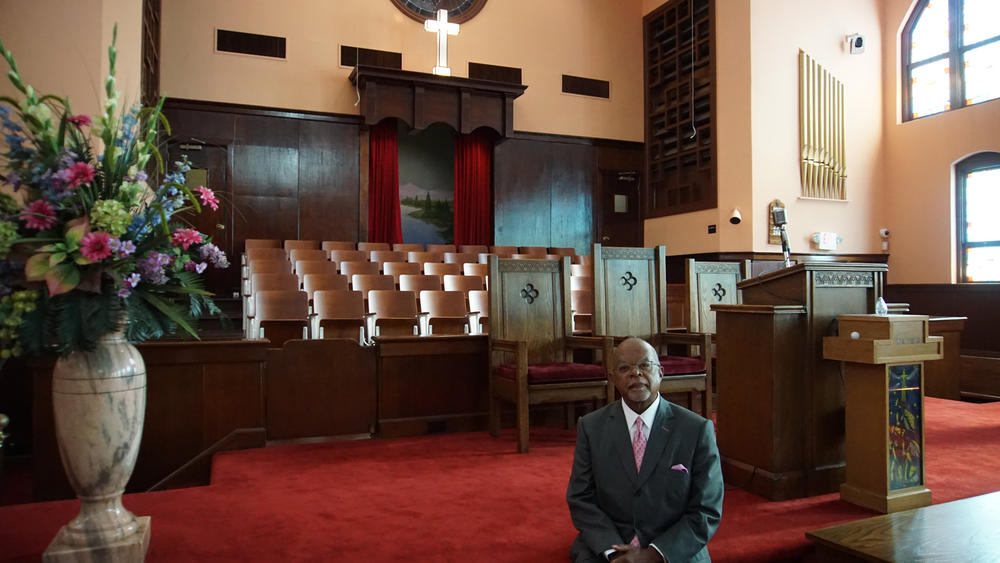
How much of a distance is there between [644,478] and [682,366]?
195cm

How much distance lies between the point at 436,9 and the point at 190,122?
337 centimetres

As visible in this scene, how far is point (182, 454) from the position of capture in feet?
10.9

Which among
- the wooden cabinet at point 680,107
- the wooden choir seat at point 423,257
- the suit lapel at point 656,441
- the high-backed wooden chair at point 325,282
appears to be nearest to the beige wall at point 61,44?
the high-backed wooden chair at point 325,282

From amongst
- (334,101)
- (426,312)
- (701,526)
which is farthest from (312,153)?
(701,526)

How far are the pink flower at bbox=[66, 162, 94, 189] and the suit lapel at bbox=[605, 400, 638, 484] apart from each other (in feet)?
5.20

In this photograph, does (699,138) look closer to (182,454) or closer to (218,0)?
(218,0)

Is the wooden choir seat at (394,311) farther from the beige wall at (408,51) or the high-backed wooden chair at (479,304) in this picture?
the beige wall at (408,51)

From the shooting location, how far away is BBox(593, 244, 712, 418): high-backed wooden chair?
402 cm

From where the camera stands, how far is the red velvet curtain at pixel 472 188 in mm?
8883

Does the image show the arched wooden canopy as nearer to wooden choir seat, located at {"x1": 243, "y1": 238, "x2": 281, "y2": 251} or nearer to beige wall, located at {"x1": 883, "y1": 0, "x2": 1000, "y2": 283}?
wooden choir seat, located at {"x1": 243, "y1": 238, "x2": 281, "y2": 251}

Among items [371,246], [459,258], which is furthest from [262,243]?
[459,258]

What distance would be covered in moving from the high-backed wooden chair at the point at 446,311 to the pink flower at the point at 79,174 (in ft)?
10.5

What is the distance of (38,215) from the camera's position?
1828 mm

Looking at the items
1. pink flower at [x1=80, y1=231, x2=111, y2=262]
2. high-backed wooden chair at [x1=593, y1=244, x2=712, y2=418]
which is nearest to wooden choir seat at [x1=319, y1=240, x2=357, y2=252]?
high-backed wooden chair at [x1=593, y1=244, x2=712, y2=418]
